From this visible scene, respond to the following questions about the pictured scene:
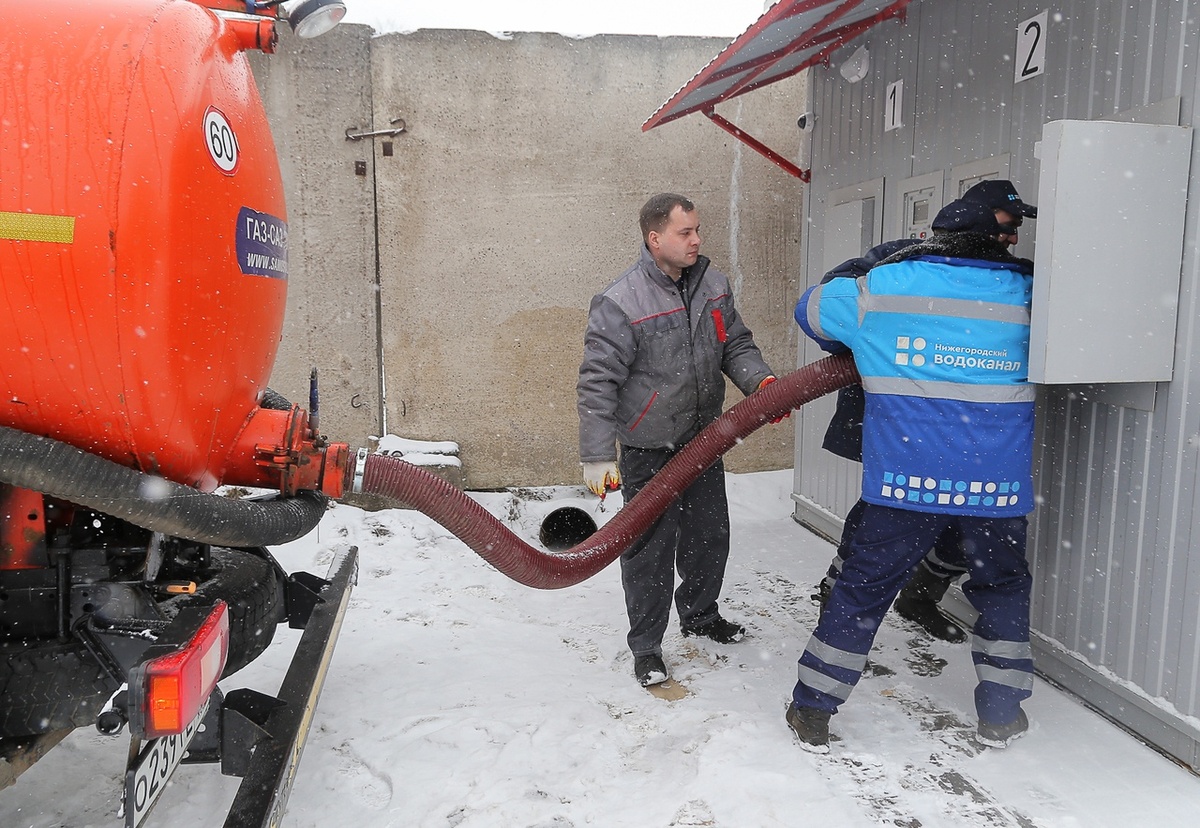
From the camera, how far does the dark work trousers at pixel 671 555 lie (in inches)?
126

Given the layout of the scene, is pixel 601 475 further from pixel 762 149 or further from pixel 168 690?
pixel 762 149

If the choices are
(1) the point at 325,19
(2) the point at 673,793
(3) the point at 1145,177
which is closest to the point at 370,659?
(2) the point at 673,793

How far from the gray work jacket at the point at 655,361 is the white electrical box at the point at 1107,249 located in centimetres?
113

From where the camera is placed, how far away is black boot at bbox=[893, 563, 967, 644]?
11.2ft

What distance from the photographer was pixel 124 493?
1.64 m

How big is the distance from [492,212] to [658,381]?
2.53 metres

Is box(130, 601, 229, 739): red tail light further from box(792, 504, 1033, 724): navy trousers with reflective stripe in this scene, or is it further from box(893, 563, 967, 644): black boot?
box(893, 563, 967, 644): black boot

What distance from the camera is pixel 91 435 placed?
1696 mm

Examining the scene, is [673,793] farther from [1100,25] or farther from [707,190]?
[707,190]

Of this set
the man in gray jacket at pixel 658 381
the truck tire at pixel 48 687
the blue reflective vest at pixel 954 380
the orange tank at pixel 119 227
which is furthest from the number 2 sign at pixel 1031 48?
the truck tire at pixel 48 687

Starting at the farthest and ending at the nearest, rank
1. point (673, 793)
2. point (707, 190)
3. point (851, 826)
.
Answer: point (707, 190) < point (673, 793) < point (851, 826)

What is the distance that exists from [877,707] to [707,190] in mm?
3497

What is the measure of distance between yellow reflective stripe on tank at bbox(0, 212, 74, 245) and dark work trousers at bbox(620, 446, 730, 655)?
2082 millimetres

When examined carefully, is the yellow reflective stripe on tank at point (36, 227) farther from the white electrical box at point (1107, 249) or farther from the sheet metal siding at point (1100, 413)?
the sheet metal siding at point (1100, 413)
